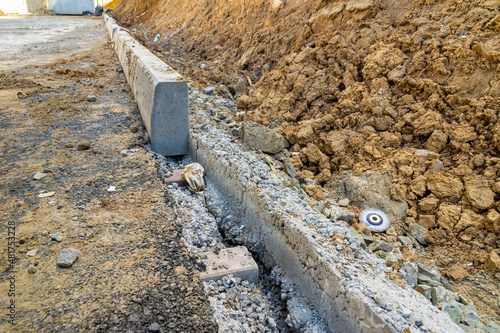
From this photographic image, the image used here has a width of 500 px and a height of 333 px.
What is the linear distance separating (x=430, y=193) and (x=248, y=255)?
2081mm

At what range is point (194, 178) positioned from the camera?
11.4ft

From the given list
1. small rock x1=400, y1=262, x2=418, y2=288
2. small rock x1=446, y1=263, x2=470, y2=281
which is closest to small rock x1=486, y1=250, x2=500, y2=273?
small rock x1=446, y1=263, x2=470, y2=281

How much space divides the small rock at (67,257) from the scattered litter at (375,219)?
2.60 m

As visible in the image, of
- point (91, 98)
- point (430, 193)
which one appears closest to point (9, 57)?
point (91, 98)

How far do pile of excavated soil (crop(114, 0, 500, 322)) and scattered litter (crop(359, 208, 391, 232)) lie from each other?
0.16m

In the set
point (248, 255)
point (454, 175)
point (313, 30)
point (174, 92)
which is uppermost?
point (313, 30)

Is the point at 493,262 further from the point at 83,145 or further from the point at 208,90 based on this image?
the point at 208,90

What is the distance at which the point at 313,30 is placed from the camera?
554cm

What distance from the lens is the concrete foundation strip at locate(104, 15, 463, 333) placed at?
5.78 ft

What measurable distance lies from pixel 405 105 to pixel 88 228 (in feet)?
12.3

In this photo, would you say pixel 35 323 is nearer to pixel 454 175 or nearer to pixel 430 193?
pixel 430 193

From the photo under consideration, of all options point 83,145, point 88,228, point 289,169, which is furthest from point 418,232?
point 83,145

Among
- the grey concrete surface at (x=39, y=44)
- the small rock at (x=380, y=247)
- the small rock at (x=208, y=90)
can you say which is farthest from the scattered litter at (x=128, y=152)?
the grey concrete surface at (x=39, y=44)

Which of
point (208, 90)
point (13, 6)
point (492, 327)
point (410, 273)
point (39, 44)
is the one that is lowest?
point (492, 327)
